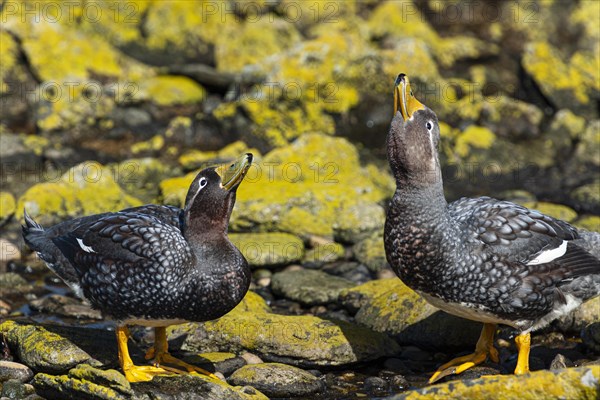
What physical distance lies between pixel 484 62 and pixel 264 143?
264 inches

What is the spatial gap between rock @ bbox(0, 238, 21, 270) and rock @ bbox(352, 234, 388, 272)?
4456mm

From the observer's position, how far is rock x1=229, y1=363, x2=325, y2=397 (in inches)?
326

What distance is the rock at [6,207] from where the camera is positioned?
12258 millimetres

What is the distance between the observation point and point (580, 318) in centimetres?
945

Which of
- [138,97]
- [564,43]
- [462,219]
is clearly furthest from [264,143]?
[564,43]

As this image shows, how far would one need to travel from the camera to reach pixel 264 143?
1553 centimetres

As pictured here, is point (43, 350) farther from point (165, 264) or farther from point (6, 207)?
point (6, 207)

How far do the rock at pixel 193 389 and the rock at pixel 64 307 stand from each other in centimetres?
228

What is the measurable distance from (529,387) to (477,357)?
6.79ft

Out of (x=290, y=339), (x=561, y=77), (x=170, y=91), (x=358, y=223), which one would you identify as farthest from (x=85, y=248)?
(x=561, y=77)

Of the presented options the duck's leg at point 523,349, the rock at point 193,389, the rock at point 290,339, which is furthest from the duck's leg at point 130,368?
the duck's leg at point 523,349

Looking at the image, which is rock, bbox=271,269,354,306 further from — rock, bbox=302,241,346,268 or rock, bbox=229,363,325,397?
rock, bbox=229,363,325,397

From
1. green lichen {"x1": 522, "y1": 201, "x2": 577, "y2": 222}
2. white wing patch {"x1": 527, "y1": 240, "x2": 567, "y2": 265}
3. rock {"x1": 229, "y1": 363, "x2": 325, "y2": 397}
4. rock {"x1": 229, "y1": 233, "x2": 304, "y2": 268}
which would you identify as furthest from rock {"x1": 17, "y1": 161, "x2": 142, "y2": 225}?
white wing patch {"x1": 527, "y1": 240, "x2": 567, "y2": 265}

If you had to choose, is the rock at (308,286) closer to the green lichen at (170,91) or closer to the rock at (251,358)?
the rock at (251,358)
